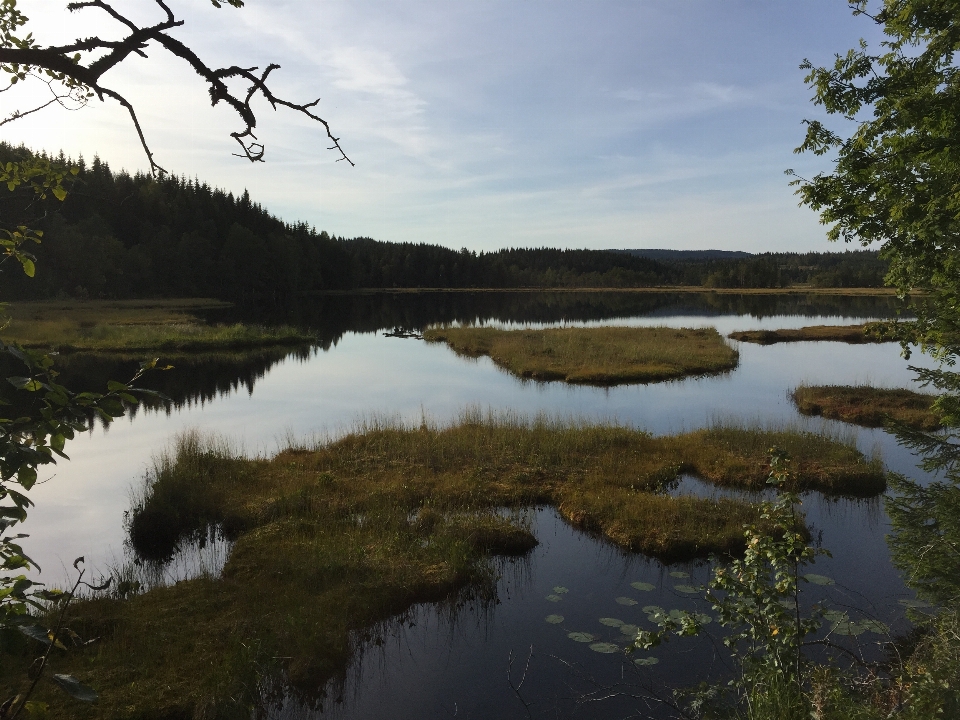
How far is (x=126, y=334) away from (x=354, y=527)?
4177cm

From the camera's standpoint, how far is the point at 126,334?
48188 millimetres

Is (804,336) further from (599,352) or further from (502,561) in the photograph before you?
(502,561)

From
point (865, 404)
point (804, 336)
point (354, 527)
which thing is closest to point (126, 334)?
point (354, 527)

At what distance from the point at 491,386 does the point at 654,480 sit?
60.1ft

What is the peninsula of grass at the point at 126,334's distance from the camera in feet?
147

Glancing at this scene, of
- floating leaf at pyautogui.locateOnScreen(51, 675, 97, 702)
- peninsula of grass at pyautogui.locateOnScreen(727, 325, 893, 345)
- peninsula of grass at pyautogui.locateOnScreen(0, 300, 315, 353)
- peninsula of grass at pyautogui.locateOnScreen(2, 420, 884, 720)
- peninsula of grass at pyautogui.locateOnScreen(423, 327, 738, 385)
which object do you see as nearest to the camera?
floating leaf at pyautogui.locateOnScreen(51, 675, 97, 702)

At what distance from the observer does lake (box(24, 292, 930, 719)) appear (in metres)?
9.55

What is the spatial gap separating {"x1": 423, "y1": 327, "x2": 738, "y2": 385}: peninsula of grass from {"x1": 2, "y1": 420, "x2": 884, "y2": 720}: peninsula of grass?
15.5 metres

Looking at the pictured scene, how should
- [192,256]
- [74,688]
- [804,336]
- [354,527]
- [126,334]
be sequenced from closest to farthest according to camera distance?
1. [74,688]
2. [354,527]
3. [126,334]
4. [804,336]
5. [192,256]

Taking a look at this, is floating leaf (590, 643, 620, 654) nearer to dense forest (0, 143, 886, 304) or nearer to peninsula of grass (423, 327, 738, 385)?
peninsula of grass (423, 327, 738, 385)

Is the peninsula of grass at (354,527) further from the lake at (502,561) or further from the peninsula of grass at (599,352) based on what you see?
the peninsula of grass at (599,352)

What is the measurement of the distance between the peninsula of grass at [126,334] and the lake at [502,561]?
5578 mm

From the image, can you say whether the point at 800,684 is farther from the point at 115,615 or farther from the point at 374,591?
the point at 115,615

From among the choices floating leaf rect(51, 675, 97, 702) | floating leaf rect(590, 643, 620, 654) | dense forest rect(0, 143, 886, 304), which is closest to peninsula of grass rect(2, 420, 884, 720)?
floating leaf rect(590, 643, 620, 654)
